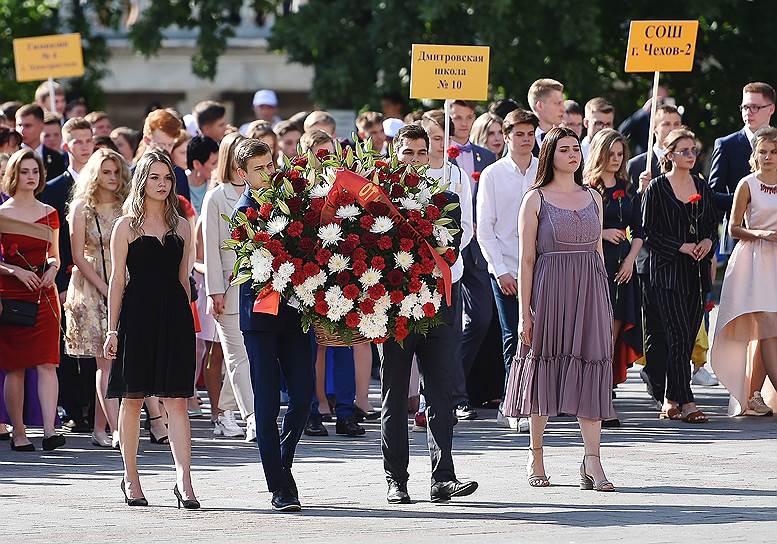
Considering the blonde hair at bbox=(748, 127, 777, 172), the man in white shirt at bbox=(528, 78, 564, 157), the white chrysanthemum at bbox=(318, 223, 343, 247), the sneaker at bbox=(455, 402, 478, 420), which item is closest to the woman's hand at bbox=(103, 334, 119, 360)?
the white chrysanthemum at bbox=(318, 223, 343, 247)

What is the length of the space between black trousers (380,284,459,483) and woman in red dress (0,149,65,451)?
3.46m

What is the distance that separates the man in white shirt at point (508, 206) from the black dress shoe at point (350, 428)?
1.17 metres

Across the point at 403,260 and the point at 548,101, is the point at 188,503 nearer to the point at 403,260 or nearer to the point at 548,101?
the point at 403,260

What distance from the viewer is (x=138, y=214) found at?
32.7 feet

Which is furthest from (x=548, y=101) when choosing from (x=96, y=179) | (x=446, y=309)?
(x=446, y=309)

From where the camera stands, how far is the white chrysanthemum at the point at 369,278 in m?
9.20

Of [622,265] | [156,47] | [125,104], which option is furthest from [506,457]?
[125,104]

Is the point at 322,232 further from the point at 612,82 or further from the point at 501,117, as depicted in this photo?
the point at 612,82

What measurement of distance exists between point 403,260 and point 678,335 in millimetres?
4622

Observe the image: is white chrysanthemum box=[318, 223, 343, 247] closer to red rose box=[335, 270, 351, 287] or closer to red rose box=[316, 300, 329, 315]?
red rose box=[335, 270, 351, 287]

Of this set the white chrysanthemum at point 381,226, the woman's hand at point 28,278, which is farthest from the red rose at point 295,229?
the woman's hand at point 28,278

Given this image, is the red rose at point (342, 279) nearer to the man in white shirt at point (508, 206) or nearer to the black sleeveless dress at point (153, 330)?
the black sleeveless dress at point (153, 330)

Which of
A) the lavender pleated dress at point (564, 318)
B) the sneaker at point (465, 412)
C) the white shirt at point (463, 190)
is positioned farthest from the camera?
the sneaker at point (465, 412)

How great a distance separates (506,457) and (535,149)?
10.9 feet
